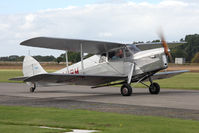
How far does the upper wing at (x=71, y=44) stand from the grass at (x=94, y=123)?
589 cm

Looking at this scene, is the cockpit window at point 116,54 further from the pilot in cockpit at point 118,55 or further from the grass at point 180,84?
the grass at point 180,84

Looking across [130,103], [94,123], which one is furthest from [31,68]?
[94,123]

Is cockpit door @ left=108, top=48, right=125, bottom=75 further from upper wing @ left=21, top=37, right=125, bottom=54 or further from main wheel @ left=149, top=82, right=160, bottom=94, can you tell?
main wheel @ left=149, top=82, right=160, bottom=94

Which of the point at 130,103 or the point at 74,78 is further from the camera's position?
the point at 74,78

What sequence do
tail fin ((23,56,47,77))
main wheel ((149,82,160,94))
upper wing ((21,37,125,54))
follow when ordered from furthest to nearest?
tail fin ((23,56,47,77)) < main wheel ((149,82,160,94)) < upper wing ((21,37,125,54))

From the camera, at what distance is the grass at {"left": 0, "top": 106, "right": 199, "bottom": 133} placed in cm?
733

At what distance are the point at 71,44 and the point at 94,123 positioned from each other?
373 inches

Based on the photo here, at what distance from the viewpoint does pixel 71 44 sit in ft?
57.1

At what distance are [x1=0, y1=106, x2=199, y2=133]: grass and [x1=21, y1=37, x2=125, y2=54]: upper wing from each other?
5.89 meters

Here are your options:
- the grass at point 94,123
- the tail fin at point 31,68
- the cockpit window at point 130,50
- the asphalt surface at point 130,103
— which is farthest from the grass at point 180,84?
the grass at point 94,123

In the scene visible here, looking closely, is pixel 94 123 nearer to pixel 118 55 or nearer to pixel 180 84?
pixel 118 55

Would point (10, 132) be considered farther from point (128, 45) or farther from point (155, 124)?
point (128, 45)

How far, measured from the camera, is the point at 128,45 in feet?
58.1

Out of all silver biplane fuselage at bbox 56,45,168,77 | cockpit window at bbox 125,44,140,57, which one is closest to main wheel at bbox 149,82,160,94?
silver biplane fuselage at bbox 56,45,168,77
